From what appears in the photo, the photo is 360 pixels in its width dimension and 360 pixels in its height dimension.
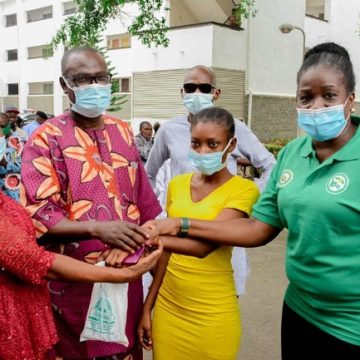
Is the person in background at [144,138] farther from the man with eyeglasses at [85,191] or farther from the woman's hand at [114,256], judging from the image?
the woman's hand at [114,256]

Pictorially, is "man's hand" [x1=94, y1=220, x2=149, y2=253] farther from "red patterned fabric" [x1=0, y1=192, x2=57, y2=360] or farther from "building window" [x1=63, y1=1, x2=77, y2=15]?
"building window" [x1=63, y1=1, x2=77, y2=15]

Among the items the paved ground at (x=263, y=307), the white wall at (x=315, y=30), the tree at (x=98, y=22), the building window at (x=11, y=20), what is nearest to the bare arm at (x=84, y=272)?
the paved ground at (x=263, y=307)

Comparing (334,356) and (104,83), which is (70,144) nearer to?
(104,83)

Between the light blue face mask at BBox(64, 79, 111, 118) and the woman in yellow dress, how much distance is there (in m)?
0.47

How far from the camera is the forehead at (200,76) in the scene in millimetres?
3424

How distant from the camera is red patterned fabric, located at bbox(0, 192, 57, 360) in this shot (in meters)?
1.55

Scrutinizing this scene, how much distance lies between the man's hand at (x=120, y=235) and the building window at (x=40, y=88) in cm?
2661

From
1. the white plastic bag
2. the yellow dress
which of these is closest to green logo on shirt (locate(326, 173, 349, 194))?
the yellow dress

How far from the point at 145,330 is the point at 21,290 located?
773 mm

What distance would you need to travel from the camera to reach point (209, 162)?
2.35 metres

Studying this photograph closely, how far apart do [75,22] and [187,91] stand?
7907 millimetres

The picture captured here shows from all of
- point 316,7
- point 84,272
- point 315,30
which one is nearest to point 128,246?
point 84,272

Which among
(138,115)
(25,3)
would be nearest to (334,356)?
(138,115)

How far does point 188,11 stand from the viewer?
54.3ft
